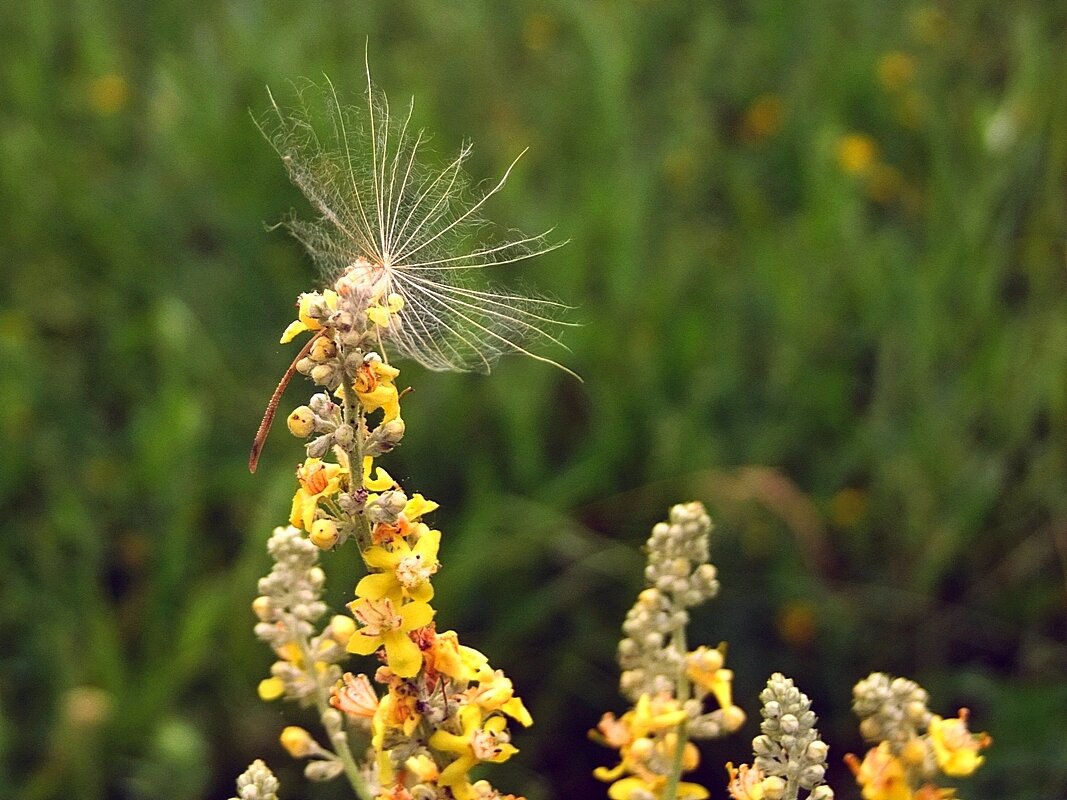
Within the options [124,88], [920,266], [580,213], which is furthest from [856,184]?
[124,88]

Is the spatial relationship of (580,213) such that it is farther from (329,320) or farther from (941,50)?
(329,320)

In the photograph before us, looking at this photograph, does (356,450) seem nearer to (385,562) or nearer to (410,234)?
(385,562)

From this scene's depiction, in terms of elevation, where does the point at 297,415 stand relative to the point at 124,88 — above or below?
below

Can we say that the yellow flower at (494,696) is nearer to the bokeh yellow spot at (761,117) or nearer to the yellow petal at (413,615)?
the yellow petal at (413,615)

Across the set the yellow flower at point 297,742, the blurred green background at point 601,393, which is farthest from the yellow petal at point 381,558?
the blurred green background at point 601,393

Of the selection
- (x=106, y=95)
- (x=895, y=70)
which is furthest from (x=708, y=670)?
(x=106, y=95)

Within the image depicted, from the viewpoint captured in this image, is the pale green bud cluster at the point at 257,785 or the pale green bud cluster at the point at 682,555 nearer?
the pale green bud cluster at the point at 257,785

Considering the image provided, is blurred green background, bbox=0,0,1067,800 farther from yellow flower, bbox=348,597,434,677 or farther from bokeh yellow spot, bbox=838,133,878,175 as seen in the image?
yellow flower, bbox=348,597,434,677
